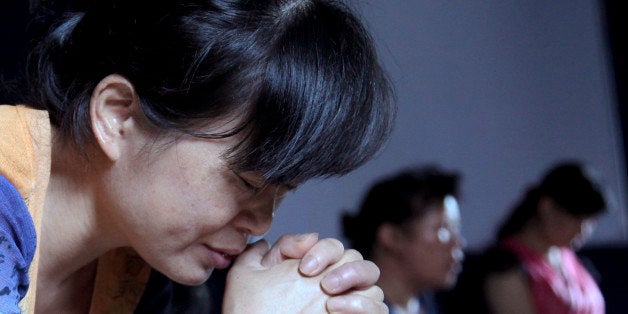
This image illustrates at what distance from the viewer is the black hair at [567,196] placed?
2.80 meters

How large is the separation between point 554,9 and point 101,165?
319 cm

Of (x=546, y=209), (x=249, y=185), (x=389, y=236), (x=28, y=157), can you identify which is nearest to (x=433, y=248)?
(x=389, y=236)

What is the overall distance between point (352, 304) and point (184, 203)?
25 centimetres

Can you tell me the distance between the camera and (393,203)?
2.50 m

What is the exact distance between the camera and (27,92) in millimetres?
1131

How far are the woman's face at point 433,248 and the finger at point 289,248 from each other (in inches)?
51.7

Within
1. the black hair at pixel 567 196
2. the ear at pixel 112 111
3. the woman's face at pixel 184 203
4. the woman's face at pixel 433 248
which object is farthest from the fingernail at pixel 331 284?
the black hair at pixel 567 196

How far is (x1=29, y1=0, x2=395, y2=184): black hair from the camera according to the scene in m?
0.96

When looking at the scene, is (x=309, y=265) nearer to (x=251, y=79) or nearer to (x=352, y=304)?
(x=352, y=304)

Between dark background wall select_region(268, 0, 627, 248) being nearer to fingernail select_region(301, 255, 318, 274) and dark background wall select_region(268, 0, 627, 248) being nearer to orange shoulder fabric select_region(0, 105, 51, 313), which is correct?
fingernail select_region(301, 255, 318, 274)

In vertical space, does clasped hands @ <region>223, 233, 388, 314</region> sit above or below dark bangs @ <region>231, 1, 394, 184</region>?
below

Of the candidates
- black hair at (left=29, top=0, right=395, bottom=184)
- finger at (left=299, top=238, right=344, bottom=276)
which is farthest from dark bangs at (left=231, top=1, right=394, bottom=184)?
finger at (left=299, top=238, right=344, bottom=276)

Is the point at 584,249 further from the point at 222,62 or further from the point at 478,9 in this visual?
the point at 222,62

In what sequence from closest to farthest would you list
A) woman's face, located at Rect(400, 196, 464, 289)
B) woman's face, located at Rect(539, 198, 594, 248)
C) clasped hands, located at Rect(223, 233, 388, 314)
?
clasped hands, located at Rect(223, 233, 388, 314), woman's face, located at Rect(400, 196, 464, 289), woman's face, located at Rect(539, 198, 594, 248)
